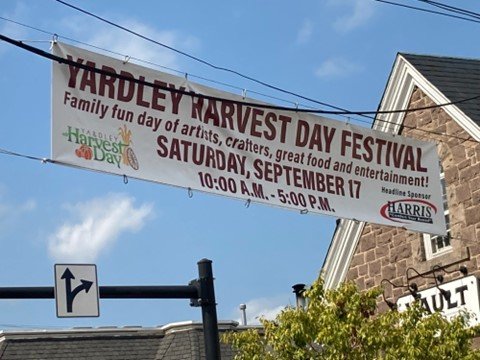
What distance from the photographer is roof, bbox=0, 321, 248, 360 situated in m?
30.9

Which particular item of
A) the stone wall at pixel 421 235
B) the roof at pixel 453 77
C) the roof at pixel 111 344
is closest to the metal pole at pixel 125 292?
the stone wall at pixel 421 235

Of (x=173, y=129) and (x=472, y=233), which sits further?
(x=472, y=233)

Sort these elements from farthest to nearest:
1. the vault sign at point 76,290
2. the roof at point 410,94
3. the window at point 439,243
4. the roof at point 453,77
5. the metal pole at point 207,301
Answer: the roof at point 453,77 → the roof at point 410,94 → the window at point 439,243 → the metal pole at point 207,301 → the vault sign at point 76,290

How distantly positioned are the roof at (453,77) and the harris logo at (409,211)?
311 centimetres

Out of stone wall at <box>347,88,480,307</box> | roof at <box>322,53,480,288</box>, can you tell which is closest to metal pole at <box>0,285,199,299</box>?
stone wall at <box>347,88,480,307</box>

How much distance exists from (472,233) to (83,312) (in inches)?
338

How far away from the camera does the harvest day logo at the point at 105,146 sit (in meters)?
12.2

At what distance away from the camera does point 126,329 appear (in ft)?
107

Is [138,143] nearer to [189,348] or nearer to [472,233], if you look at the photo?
[472,233]

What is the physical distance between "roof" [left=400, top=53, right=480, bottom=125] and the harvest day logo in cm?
784

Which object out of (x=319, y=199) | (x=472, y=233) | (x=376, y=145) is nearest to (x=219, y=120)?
(x=319, y=199)

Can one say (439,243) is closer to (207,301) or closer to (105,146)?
(207,301)

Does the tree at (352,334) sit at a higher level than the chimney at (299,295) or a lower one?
lower

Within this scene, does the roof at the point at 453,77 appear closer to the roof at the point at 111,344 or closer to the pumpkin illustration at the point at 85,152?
the pumpkin illustration at the point at 85,152
